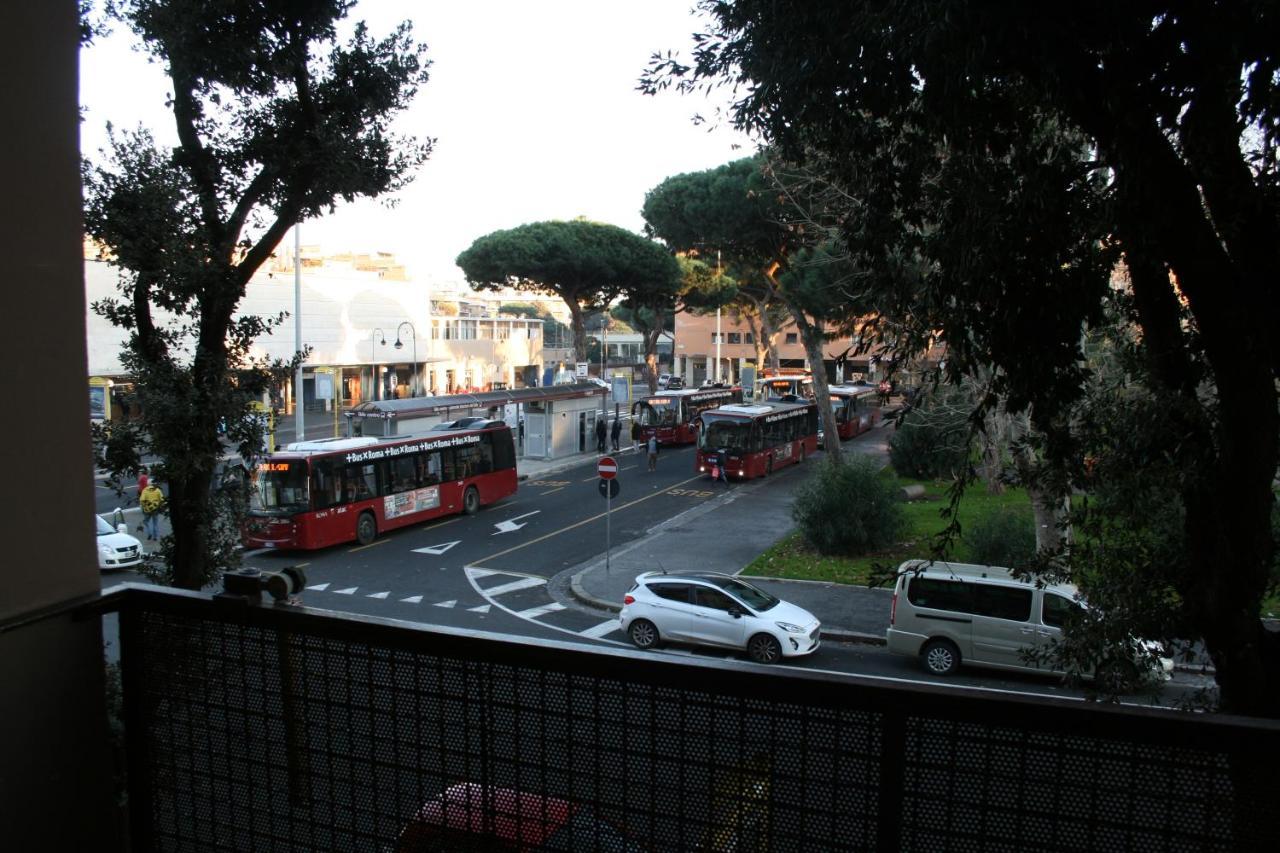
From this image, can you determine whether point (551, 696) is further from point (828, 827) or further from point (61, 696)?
point (61, 696)

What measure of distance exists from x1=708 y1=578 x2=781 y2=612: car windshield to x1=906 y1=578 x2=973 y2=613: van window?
71.0 inches

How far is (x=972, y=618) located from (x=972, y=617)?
0.04 feet

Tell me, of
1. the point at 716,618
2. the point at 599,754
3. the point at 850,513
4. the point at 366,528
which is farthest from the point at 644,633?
the point at 599,754

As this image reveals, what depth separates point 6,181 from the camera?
2238 mm

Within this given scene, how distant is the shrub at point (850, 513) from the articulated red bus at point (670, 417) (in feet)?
53.5

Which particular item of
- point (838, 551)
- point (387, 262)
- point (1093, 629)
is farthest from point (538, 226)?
point (1093, 629)

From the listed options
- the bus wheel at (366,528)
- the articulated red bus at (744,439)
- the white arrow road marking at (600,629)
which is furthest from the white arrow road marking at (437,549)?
the articulated red bus at (744,439)

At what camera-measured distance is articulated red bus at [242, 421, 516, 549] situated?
17.5 m

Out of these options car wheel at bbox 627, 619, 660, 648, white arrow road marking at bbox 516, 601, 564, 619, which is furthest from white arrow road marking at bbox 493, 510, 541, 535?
car wheel at bbox 627, 619, 660, 648

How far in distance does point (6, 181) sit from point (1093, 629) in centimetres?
520

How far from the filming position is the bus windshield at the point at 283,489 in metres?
17.5

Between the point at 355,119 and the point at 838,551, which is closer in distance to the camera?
the point at 355,119

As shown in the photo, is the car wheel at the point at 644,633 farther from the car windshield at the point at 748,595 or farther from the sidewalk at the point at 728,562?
the sidewalk at the point at 728,562

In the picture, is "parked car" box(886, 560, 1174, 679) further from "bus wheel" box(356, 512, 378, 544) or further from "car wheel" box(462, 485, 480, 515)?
"car wheel" box(462, 485, 480, 515)
